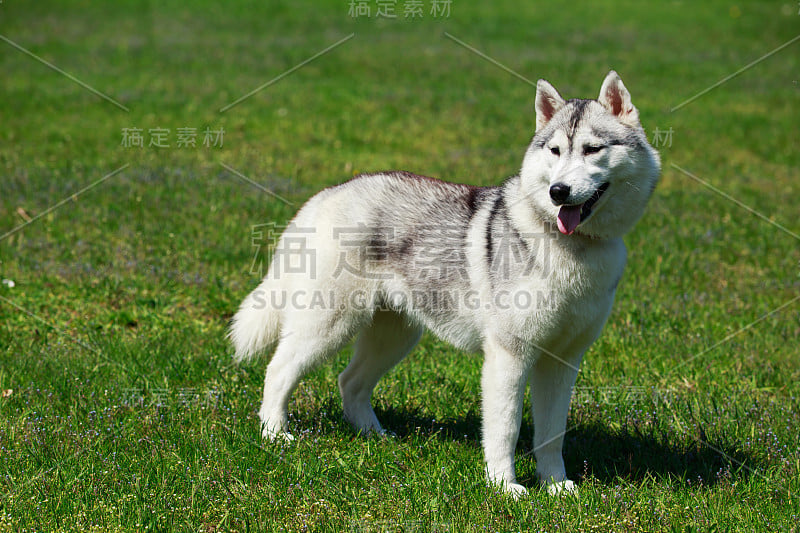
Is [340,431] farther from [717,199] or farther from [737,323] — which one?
[717,199]

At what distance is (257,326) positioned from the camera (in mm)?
4574

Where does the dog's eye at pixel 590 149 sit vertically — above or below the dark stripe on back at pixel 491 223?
above

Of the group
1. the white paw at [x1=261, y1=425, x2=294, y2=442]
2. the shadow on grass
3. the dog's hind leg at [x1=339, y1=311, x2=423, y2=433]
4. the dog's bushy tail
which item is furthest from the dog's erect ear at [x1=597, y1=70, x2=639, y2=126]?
the white paw at [x1=261, y1=425, x2=294, y2=442]

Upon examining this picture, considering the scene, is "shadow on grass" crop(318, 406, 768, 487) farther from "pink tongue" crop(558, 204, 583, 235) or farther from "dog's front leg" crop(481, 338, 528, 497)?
"pink tongue" crop(558, 204, 583, 235)

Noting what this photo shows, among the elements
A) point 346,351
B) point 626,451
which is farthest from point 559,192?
point 346,351

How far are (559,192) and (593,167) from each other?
24cm

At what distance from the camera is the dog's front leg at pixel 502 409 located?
3.86 metres

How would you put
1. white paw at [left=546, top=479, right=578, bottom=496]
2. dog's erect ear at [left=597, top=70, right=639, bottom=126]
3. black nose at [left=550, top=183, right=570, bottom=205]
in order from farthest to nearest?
1. white paw at [left=546, top=479, right=578, bottom=496]
2. dog's erect ear at [left=597, top=70, right=639, bottom=126]
3. black nose at [left=550, top=183, right=570, bottom=205]

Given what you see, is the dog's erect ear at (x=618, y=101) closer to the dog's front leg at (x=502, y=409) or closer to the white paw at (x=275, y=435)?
the dog's front leg at (x=502, y=409)

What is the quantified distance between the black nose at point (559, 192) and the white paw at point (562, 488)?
1.43m

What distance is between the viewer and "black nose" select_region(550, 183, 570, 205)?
343 cm

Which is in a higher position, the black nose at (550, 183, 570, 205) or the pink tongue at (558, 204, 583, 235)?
the black nose at (550, 183, 570, 205)

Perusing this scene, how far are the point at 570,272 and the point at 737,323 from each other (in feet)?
10.1

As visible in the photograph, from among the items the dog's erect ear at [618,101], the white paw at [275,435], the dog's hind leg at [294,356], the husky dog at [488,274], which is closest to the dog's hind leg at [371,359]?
the husky dog at [488,274]
